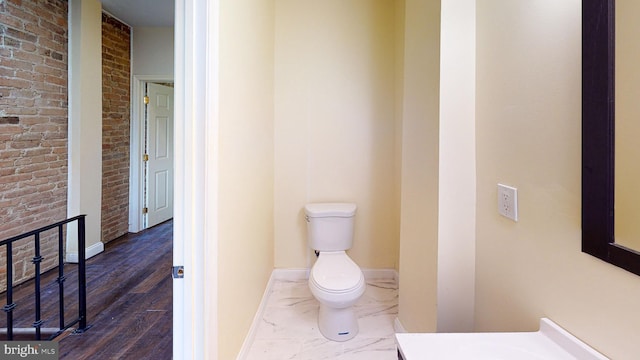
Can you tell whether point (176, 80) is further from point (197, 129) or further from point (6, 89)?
point (6, 89)

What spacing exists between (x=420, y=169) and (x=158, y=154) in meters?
4.25

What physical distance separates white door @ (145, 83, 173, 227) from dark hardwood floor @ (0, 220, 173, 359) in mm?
1073

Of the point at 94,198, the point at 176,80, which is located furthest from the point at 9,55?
the point at 176,80

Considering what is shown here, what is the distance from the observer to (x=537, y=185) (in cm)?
107

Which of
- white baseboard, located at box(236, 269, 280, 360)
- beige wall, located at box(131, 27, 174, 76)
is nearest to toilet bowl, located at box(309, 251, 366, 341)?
white baseboard, located at box(236, 269, 280, 360)

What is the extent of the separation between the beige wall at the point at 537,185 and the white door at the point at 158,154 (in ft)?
14.7

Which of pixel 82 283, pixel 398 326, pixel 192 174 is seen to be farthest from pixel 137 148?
pixel 398 326

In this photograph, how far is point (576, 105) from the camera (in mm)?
914

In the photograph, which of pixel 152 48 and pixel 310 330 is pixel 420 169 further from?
pixel 152 48

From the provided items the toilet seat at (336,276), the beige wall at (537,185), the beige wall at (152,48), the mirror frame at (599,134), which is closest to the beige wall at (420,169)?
the beige wall at (537,185)

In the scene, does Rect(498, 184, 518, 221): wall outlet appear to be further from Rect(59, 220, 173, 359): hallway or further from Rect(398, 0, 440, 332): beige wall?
Rect(59, 220, 173, 359): hallway

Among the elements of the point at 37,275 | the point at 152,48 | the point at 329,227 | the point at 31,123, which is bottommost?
the point at 37,275

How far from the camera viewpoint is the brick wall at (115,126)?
3.93 m

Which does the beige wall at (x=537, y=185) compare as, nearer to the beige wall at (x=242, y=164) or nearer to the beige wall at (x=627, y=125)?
the beige wall at (x=627, y=125)
